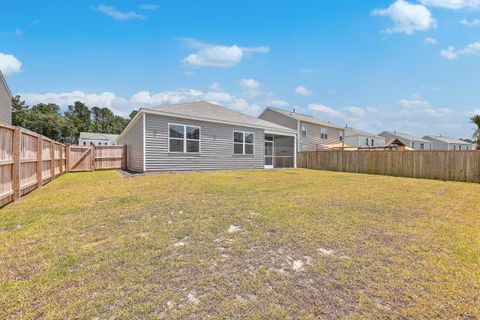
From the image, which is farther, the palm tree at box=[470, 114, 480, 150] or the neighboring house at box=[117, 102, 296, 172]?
the palm tree at box=[470, 114, 480, 150]

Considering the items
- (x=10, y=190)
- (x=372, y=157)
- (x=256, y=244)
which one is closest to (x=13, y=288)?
(x=256, y=244)

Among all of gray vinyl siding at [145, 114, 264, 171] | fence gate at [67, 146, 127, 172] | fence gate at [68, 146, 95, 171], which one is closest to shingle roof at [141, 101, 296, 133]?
gray vinyl siding at [145, 114, 264, 171]

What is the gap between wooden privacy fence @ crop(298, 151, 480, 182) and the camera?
41.2 feet

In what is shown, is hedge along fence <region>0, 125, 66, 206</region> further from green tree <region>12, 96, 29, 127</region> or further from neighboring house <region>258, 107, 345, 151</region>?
green tree <region>12, 96, 29, 127</region>

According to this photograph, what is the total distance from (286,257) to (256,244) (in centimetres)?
51

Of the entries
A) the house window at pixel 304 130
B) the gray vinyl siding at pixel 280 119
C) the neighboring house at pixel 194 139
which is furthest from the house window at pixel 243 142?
the house window at pixel 304 130

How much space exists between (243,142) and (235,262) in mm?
13718

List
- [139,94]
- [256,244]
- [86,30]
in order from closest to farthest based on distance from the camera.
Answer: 1. [256,244]
2. [86,30]
3. [139,94]

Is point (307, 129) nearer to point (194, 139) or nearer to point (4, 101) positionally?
point (194, 139)

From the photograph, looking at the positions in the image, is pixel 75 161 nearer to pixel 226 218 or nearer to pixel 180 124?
pixel 180 124

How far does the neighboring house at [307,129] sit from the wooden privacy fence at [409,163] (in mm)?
4965

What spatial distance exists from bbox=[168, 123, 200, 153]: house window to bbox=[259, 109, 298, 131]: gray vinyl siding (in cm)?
1255

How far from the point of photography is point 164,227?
3994mm

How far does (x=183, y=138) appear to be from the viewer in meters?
13.3
